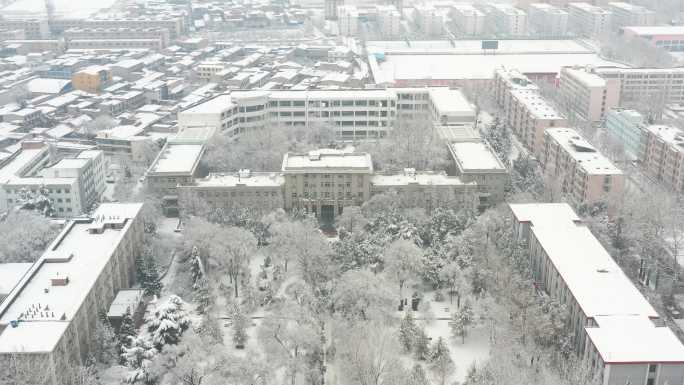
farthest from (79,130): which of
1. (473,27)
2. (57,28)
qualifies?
(473,27)

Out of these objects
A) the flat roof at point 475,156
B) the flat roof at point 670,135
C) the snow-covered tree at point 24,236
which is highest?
the flat roof at point 670,135

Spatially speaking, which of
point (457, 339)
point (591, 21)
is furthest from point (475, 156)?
point (591, 21)

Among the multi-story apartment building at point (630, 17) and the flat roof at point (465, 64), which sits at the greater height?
the multi-story apartment building at point (630, 17)

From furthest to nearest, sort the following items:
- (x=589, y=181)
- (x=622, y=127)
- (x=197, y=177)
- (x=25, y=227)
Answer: (x=622, y=127) < (x=197, y=177) < (x=589, y=181) < (x=25, y=227)

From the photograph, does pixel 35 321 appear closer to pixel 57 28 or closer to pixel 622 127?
pixel 622 127

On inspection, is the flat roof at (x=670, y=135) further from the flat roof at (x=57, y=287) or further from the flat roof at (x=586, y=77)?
the flat roof at (x=57, y=287)

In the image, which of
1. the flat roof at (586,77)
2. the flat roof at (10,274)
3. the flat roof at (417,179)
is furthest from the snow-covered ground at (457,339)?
the flat roof at (586,77)

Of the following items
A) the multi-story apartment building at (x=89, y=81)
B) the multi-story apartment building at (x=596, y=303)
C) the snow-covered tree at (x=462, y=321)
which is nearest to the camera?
the multi-story apartment building at (x=596, y=303)
